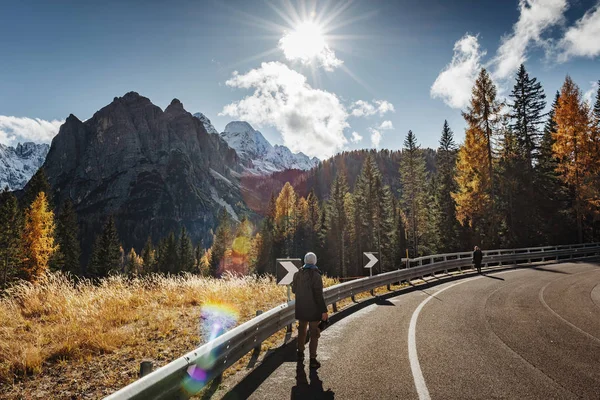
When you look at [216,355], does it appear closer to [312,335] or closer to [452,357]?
[312,335]

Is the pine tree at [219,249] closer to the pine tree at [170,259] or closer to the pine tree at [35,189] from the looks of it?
the pine tree at [170,259]

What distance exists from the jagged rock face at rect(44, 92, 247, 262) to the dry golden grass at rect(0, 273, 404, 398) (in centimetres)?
17965

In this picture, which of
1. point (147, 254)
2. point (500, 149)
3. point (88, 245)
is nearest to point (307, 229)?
point (147, 254)

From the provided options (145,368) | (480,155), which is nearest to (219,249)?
(480,155)

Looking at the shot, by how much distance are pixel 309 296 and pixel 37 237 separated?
125 feet

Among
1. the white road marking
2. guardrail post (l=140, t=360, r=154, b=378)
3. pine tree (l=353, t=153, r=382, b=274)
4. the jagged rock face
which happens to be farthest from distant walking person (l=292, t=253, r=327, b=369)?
the jagged rock face

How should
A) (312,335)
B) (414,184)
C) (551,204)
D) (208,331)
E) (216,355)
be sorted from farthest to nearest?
Answer: (414,184), (551,204), (208,331), (312,335), (216,355)

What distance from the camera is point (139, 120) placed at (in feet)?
628

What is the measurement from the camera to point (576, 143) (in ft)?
98.8

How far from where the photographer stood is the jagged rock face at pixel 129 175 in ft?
593

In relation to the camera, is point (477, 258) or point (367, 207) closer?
point (477, 258)

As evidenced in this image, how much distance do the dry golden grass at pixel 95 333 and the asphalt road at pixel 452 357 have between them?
1.36 metres

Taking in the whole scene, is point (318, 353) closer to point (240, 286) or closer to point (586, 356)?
point (586, 356)

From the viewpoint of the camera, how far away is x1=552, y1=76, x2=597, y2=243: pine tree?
97.6 ft
